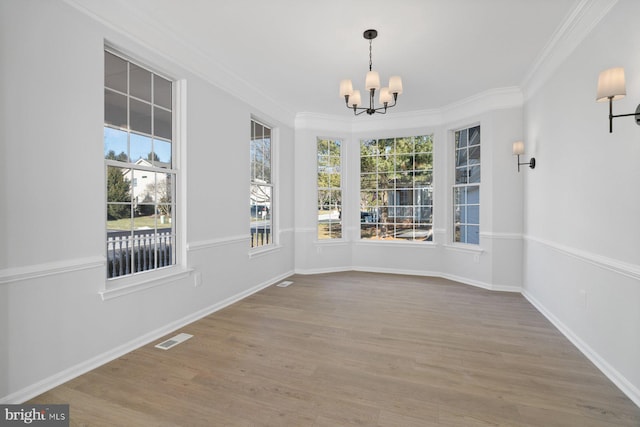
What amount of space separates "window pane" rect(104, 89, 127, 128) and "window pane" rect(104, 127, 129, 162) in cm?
7

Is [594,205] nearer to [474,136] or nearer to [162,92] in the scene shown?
[474,136]

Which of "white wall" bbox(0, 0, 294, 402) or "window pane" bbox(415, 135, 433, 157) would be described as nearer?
"white wall" bbox(0, 0, 294, 402)

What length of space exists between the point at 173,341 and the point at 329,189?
3884mm

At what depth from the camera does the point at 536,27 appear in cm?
309

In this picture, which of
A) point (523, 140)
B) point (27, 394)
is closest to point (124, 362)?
point (27, 394)

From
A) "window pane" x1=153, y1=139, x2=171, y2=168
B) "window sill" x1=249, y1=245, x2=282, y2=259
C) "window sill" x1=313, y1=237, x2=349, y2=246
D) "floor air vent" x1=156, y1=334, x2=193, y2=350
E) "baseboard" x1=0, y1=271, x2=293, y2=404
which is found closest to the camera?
"baseboard" x1=0, y1=271, x2=293, y2=404

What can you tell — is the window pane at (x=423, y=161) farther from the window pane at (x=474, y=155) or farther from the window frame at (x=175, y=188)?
the window frame at (x=175, y=188)

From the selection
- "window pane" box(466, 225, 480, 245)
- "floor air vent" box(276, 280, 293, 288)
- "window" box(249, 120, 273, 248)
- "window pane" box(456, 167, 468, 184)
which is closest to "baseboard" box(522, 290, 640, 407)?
"window pane" box(466, 225, 480, 245)

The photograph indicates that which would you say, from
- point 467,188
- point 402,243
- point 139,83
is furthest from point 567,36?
point 139,83

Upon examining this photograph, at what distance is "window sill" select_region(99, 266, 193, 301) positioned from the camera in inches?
104

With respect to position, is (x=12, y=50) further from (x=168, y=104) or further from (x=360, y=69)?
(x=360, y=69)

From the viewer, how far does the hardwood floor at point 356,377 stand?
196cm

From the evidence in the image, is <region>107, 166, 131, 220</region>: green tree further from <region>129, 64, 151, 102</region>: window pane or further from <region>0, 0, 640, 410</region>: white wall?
<region>129, 64, 151, 102</region>: window pane

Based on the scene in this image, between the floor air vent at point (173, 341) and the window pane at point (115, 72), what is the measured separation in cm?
230
